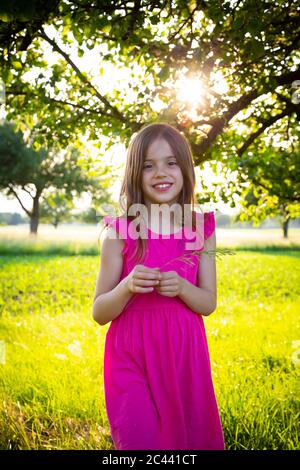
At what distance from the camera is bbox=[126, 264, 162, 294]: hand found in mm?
1951

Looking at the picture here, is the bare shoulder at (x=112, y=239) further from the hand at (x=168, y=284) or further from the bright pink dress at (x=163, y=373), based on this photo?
the hand at (x=168, y=284)

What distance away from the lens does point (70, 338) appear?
21.8 feet

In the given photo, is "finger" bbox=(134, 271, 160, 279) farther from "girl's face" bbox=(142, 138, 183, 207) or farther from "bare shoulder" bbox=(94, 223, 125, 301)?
"girl's face" bbox=(142, 138, 183, 207)

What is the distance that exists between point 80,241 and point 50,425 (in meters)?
26.8

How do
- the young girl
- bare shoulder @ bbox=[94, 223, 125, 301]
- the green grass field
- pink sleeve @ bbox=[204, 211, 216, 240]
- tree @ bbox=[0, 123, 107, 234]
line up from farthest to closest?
tree @ bbox=[0, 123, 107, 234]
the green grass field
pink sleeve @ bbox=[204, 211, 216, 240]
bare shoulder @ bbox=[94, 223, 125, 301]
the young girl

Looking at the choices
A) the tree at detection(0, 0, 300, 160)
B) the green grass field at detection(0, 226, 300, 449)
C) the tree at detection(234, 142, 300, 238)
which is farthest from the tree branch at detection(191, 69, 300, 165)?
the tree at detection(234, 142, 300, 238)

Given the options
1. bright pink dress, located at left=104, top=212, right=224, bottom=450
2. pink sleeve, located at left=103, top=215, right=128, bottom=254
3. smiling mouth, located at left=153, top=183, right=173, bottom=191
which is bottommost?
bright pink dress, located at left=104, top=212, right=224, bottom=450

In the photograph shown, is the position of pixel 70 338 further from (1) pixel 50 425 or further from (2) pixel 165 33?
(2) pixel 165 33

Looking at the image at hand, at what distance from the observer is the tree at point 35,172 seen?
1442 inches

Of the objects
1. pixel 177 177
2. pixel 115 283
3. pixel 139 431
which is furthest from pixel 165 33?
pixel 139 431

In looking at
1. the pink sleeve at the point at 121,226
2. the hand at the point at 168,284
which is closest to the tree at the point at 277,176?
the pink sleeve at the point at 121,226

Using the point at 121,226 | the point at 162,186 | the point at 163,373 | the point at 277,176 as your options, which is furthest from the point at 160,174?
the point at 277,176

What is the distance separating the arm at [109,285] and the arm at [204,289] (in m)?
0.24

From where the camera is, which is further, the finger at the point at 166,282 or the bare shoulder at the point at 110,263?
the bare shoulder at the point at 110,263
